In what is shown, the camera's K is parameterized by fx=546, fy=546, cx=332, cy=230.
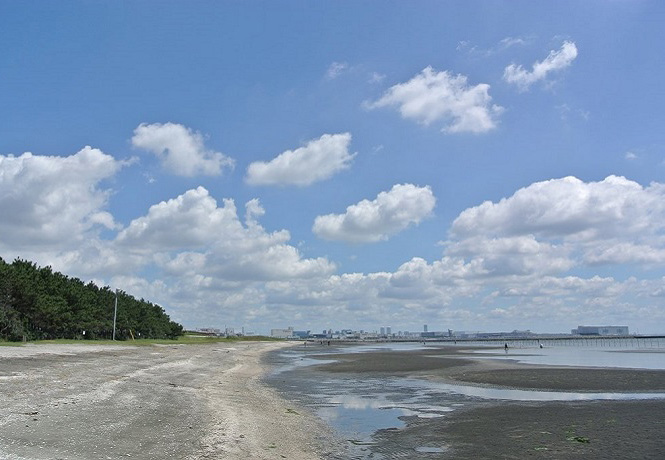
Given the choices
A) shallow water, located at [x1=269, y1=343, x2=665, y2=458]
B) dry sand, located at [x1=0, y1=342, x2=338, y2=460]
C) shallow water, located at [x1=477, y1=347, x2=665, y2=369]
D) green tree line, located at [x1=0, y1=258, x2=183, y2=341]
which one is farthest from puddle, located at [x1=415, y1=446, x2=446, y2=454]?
green tree line, located at [x1=0, y1=258, x2=183, y2=341]

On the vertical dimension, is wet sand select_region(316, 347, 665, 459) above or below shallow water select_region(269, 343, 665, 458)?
above

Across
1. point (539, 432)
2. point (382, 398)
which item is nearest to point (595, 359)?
point (382, 398)

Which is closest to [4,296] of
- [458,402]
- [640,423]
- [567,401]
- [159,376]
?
[159,376]

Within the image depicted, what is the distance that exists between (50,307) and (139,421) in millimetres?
62943

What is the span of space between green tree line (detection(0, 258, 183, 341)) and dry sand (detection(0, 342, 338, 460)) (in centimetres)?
3971

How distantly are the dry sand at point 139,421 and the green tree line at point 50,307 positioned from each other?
39.7 m

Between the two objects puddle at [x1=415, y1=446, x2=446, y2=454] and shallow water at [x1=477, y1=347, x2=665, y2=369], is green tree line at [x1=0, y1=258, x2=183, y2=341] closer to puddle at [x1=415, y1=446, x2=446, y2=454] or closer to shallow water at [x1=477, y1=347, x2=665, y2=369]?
puddle at [x1=415, y1=446, x2=446, y2=454]

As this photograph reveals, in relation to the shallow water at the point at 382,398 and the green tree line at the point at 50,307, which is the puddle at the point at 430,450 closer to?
the shallow water at the point at 382,398

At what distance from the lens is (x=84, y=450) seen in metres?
13.5

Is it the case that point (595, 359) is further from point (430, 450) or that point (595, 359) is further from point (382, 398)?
point (430, 450)

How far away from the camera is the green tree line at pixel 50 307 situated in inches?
2584

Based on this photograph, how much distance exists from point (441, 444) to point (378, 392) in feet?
54.7

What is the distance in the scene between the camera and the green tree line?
215ft

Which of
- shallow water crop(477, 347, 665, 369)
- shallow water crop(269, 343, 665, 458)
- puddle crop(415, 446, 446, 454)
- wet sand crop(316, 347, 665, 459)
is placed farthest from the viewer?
shallow water crop(477, 347, 665, 369)
